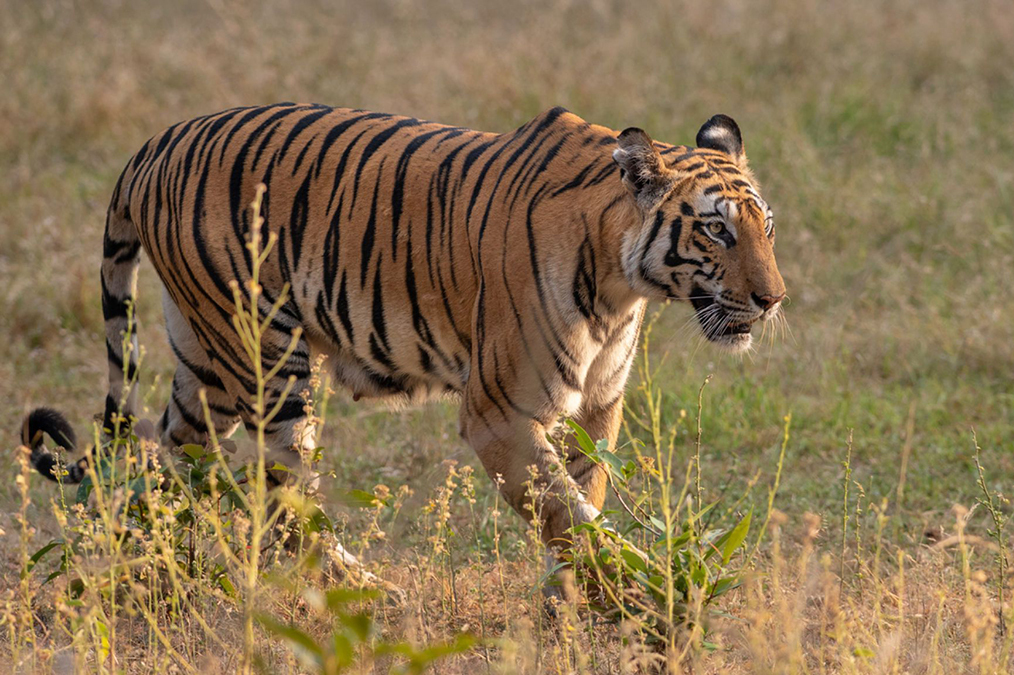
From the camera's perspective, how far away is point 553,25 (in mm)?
9945

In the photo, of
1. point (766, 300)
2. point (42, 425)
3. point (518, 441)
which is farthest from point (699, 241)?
point (42, 425)

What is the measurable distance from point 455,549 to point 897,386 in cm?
225

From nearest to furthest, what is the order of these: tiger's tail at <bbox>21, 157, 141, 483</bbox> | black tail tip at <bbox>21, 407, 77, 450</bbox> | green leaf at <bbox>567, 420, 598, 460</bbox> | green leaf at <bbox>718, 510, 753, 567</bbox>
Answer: green leaf at <bbox>718, 510, 753, 567</bbox>, green leaf at <bbox>567, 420, 598, 460</bbox>, black tail tip at <bbox>21, 407, 77, 450</bbox>, tiger's tail at <bbox>21, 157, 141, 483</bbox>

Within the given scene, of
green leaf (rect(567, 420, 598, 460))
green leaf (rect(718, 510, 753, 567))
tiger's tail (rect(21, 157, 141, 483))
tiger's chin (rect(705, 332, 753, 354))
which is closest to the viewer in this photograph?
green leaf (rect(718, 510, 753, 567))

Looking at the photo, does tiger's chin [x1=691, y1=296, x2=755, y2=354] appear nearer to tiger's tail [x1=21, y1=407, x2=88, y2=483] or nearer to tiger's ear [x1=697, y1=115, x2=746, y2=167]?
tiger's ear [x1=697, y1=115, x2=746, y2=167]

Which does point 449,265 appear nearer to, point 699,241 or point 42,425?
point 699,241

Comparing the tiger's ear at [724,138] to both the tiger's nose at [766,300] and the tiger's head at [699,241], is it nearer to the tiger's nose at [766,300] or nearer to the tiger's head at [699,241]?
the tiger's head at [699,241]

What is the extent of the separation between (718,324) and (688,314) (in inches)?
116

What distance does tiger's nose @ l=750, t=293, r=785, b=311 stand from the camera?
3.28 metres

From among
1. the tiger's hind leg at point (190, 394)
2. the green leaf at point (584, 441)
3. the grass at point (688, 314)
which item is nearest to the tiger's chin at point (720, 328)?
the grass at point (688, 314)

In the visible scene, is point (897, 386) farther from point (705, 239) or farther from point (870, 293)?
point (705, 239)

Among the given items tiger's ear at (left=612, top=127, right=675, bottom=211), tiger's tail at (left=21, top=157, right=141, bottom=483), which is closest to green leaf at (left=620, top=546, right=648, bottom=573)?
tiger's ear at (left=612, top=127, right=675, bottom=211)

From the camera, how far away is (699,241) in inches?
132

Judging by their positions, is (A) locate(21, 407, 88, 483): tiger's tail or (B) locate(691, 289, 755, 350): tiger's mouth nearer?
(B) locate(691, 289, 755, 350): tiger's mouth
